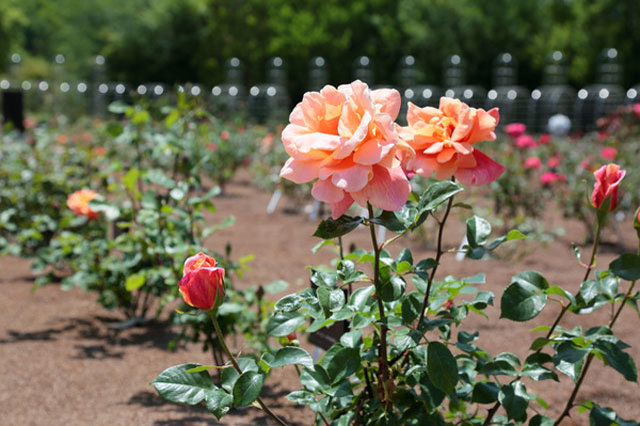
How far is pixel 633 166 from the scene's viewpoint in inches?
243

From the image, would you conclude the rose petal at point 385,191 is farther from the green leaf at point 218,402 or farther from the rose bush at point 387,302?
the green leaf at point 218,402

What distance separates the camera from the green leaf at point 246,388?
1.22 meters

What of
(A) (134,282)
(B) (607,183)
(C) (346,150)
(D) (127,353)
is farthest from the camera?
(D) (127,353)

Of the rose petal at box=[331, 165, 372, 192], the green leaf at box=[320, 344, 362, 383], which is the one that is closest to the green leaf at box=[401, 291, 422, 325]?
the green leaf at box=[320, 344, 362, 383]

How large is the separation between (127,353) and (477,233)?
2.08 meters

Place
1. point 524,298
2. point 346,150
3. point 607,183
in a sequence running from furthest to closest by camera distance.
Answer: point 607,183 < point 524,298 < point 346,150

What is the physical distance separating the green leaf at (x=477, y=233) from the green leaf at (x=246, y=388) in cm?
51

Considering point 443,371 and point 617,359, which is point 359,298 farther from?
point 617,359

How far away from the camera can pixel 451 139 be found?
1334 millimetres

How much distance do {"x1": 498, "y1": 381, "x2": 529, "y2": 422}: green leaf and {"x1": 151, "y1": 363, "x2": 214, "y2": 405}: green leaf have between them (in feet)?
1.93

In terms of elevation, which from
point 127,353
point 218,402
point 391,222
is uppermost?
point 391,222

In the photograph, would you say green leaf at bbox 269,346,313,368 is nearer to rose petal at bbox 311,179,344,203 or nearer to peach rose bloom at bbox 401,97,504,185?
rose petal at bbox 311,179,344,203

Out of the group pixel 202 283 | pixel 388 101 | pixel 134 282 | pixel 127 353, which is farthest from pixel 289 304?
pixel 127 353

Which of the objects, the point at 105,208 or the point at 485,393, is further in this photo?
the point at 105,208
